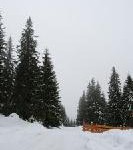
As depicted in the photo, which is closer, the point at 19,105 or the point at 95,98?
the point at 19,105

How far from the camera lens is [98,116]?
70500 millimetres

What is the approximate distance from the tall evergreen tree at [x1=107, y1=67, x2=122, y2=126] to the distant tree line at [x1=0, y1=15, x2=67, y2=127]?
14812mm

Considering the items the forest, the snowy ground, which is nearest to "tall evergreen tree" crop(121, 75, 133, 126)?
the forest

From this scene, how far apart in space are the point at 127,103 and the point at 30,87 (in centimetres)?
2407

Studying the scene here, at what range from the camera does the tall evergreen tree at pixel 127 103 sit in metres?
59.3

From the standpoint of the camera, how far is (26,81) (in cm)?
4206

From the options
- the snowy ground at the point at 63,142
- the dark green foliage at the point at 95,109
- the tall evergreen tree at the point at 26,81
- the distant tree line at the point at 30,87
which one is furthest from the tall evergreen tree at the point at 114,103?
the snowy ground at the point at 63,142

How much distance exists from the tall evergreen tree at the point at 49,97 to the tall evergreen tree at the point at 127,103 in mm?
16301

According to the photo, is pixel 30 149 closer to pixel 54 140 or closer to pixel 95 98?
pixel 54 140

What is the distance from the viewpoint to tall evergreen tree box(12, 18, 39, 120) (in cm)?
4122

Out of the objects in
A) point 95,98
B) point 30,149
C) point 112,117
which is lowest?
point 30,149

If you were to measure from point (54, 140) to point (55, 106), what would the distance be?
1291 inches

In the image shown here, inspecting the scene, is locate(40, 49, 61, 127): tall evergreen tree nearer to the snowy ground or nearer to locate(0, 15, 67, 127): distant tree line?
locate(0, 15, 67, 127): distant tree line

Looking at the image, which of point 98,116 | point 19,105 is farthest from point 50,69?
point 98,116
